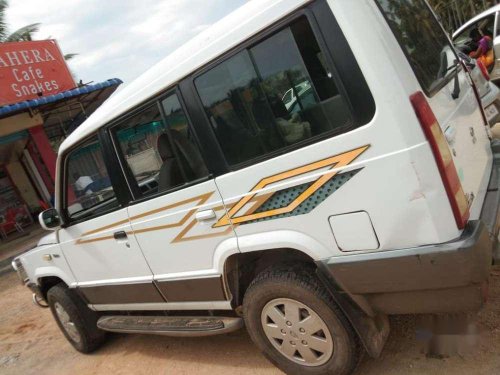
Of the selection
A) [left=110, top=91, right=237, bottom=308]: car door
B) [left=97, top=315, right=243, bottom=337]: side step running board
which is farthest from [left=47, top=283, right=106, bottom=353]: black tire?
[left=110, top=91, right=237, bottom=308]: car door

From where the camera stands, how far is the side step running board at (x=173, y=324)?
9.80ft

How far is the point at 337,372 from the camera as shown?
2.54 metres

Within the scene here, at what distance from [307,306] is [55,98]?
35.1 ft

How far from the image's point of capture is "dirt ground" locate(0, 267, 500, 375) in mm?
2572

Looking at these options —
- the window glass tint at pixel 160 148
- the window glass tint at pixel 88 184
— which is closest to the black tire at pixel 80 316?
the window glass tint at pixel 88 184

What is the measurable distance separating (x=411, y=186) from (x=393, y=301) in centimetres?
65

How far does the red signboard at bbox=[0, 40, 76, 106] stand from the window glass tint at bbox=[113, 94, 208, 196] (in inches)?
385

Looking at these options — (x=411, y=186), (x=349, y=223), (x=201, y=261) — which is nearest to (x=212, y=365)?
(x=201, y=261)

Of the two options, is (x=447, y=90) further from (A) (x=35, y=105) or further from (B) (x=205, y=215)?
(A) (x=35, y=105)

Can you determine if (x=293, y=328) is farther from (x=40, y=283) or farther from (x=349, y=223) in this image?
(x=40, y=283)

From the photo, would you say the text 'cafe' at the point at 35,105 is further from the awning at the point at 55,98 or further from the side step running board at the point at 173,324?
the side step running board at the point at 173,324

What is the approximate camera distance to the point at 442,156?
1.96 meters

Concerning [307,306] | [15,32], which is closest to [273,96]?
[307,306]

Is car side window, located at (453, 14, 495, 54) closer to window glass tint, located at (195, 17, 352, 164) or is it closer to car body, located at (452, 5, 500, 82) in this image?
car body, located at (452, 5, 500, 82)
